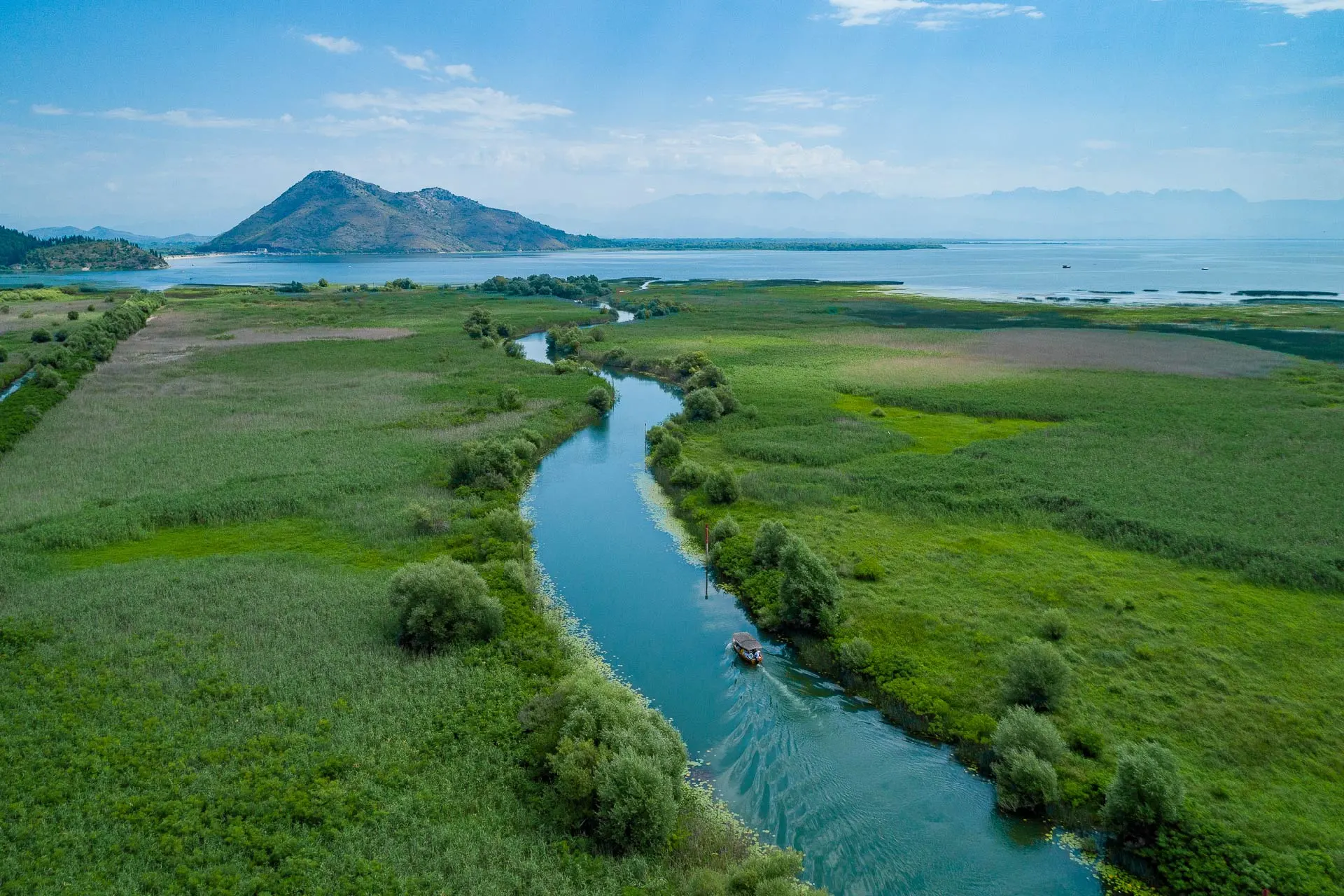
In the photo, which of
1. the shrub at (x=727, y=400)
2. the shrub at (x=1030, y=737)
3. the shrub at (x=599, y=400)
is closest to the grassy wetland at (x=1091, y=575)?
the shrub at (x=1030, y=737)

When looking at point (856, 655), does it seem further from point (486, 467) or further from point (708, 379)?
point (708, 379)

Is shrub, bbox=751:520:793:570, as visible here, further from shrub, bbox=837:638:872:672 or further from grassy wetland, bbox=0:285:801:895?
grassy wetland, bbox=0:285:801:895

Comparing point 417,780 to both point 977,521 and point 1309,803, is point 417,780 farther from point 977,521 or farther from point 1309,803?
point 977,521

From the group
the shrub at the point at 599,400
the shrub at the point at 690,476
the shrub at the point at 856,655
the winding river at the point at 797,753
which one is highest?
the shrub at the point at 599,400

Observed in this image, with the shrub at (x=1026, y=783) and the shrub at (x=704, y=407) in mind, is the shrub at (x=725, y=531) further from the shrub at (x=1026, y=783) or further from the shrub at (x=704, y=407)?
the shrub at (x=704, y=407)

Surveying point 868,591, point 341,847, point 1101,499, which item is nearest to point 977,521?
point 1101,499

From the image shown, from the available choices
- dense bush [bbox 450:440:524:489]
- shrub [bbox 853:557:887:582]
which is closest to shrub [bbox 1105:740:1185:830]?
shrub [bbox 853:557:887:582]
